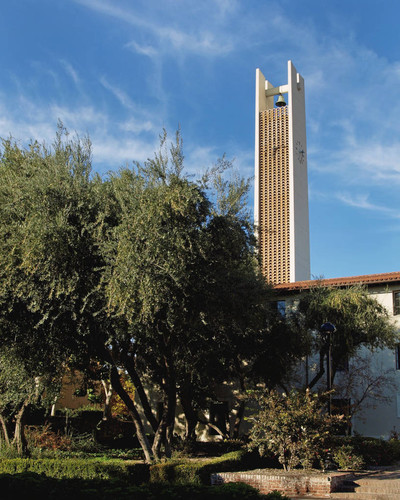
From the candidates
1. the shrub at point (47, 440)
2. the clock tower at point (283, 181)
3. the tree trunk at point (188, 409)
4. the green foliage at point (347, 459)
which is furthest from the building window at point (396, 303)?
the shrub at point (47, 440)

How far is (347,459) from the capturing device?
50.9ft

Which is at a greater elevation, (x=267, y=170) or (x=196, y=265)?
(x=267, y=170)

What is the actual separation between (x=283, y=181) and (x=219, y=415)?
23.5m

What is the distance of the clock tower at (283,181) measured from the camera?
4094cm

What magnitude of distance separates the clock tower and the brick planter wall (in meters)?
26.7

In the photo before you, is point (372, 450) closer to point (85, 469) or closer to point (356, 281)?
point (356, 281)

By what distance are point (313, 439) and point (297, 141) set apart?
35.2 m

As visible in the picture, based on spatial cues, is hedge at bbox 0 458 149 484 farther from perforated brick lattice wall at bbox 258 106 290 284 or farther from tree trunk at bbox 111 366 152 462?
perforated brick lattice wall at bbox 258 106 290 284

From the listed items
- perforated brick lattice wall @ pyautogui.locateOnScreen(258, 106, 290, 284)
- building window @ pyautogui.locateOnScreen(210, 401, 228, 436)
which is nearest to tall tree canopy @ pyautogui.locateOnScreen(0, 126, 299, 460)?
building window @ pyautogui.locateOnScreen(210, 401, 228, 436)

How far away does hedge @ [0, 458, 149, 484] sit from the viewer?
13.3 meters

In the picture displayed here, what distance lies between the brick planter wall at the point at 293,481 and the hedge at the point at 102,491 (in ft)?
15.6

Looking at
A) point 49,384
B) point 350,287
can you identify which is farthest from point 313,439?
point 350,287

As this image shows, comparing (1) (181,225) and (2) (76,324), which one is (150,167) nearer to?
(1) (181,225)

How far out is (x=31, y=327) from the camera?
14.8 m
